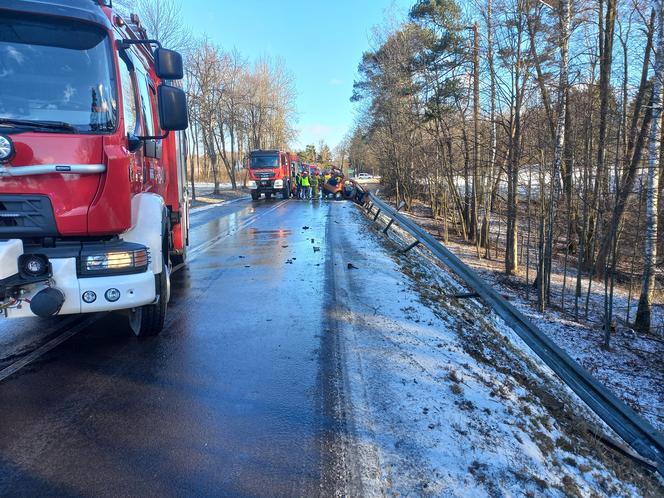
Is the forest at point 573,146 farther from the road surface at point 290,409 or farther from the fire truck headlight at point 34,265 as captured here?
the fire truck headlight at point 34,265

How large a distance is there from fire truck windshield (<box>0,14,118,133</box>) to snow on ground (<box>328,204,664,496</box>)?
3.07 metres

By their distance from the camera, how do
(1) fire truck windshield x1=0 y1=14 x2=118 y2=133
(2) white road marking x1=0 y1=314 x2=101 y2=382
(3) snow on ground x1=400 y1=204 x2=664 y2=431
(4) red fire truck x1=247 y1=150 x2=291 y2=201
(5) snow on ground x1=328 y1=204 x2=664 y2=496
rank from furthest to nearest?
(4) red fire truck x1=247 y1=150 x2=291 y2=201, (3) snow on ground x1=400 y1=204 x2=664 y2=431, (2) white road marking x1=0 y1=314 x2=101 y2=382, (1) fire truck windshield x1=0 y1=14 x2=118 y2=133, (5) snow on ground x1=328 y1=204 x2=664 y2=496

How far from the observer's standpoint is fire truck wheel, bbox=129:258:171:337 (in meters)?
4.61

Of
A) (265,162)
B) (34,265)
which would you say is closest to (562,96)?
(34,265)

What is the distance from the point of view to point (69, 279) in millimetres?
3545

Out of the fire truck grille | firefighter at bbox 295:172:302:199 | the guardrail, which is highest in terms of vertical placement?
firefighter at bbox 295:172:302:199

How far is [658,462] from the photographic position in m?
3.21

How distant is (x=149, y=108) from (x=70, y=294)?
2.56 metres

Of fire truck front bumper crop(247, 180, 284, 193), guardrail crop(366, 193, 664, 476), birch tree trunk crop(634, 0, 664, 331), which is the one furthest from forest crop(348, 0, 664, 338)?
fire truck front bumper crop(247, 180, 284, 193)

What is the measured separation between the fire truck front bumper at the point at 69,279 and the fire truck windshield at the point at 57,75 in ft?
3.16

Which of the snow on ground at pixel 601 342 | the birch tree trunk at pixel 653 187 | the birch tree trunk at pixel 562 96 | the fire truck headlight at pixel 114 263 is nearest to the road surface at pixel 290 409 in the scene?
the fire truck headlight at pixel 114 263

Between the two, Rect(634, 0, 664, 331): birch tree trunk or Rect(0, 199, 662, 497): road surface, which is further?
Rect(634, 0, 664, 331): birch tree trunk

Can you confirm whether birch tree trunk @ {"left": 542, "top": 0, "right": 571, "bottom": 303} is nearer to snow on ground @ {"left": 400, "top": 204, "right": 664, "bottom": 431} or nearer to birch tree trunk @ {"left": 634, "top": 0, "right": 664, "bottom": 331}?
snow on ground @ {"left": 400, "top": 204, "right": 664, "bottom": 431}

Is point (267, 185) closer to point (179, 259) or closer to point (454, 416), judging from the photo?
point (179, 259)
